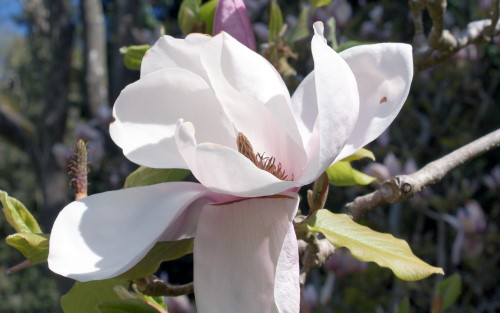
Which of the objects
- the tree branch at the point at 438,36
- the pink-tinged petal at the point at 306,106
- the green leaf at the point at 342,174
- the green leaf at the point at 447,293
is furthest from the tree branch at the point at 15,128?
the pink-tinged petal at the point at 306,106

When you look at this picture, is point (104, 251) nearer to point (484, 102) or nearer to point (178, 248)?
point (178, 248)

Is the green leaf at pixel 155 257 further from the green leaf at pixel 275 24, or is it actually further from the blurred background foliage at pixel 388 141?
the blurred background foliage at pixel 388 141

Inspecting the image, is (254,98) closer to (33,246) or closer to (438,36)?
(33,246)

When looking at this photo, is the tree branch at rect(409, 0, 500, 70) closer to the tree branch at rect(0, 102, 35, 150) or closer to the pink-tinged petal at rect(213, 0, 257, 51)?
the pink-tinged petal at rect(213, 0, 257, 51)

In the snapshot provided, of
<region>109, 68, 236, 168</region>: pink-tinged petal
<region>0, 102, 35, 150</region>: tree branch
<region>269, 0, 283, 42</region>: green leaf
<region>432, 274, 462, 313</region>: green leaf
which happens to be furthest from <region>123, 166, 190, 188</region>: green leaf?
<region>0, 102, 35, 150</region>: tree branch

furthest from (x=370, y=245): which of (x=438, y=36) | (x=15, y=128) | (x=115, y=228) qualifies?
(x=15, y=128)

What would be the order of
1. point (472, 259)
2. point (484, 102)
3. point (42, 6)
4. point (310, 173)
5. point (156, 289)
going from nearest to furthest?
1. point (310, 173)
2. point (156, 289)
3. point (472, 259)
4. point (484, 102)
5. point (42, 6)

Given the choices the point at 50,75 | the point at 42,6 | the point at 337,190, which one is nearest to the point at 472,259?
the point at 337,190
